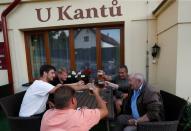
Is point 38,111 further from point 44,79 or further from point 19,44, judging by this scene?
point 19,44

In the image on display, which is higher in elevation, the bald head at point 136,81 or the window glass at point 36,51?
the window glass at point 36,51

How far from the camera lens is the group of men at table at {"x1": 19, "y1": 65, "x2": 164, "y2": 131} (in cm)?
130

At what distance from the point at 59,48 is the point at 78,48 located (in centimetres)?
46

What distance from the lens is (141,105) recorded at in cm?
206

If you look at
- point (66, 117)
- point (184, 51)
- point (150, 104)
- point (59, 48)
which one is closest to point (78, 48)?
point (59, 48)

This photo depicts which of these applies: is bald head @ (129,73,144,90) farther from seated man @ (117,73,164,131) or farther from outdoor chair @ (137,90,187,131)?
outdoor chair @ (137,90,187,131)

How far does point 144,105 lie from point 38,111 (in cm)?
125

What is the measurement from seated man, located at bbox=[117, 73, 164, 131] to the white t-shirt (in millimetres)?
928

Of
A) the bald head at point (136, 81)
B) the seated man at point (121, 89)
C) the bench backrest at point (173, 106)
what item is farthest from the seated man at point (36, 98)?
the bench backrest at point (173, 106)

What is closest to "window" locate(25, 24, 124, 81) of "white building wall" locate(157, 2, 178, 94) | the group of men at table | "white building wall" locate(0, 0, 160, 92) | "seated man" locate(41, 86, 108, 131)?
"white building wall" locate(0, 0, 160, 92)

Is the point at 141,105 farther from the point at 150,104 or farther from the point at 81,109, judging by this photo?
the point at 81,109

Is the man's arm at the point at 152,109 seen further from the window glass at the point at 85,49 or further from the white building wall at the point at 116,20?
the window glass at the point at 85,49

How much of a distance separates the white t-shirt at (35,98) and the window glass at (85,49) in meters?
2.15

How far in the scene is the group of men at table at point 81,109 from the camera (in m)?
1.30
